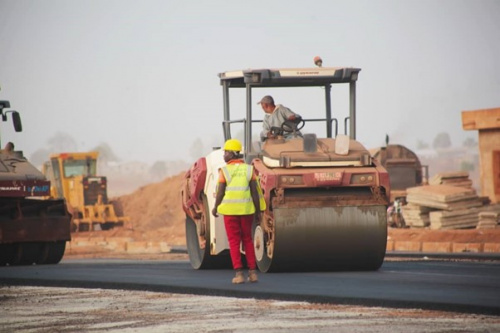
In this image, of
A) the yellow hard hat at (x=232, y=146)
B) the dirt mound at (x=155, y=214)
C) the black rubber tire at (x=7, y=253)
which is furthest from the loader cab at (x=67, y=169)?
the yellow hard hat at (x=232, y=146)

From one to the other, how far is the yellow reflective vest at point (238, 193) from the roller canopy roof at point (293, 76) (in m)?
2.92

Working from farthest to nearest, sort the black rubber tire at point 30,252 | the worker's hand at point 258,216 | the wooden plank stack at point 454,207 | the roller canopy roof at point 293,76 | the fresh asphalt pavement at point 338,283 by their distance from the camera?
the wooden plank stack at point 454,207
the black rubber tire at point 30,252
the roller canopy roof at point 293,76
the worker's hand at point 258,216
the fresh asphalt pavement at point 338,283

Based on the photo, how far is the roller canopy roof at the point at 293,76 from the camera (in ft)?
58.0

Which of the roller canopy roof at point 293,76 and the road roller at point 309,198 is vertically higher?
the roller canopy roof at point 293,76

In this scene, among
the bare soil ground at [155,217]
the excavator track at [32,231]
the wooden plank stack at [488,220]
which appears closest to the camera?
the excavator track at [32,231]

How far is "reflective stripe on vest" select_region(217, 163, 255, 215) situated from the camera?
14875mm

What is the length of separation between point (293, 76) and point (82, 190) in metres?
33.8

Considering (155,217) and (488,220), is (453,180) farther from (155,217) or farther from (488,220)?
(155,217)

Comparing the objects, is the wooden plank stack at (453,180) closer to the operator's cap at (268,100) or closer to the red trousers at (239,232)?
the operator's cap at (268,100)

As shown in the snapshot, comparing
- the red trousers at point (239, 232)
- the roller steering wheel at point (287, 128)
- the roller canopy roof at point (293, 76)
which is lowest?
the red trousers at point (239, 232)

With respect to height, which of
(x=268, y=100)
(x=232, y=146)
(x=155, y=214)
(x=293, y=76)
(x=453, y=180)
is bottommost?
(x=155, y=214)

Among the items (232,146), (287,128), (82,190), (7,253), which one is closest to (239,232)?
(232,146)

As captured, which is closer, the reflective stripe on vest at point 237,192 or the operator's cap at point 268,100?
the reflective stripe on vest at point 237,192

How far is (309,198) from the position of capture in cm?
1636
